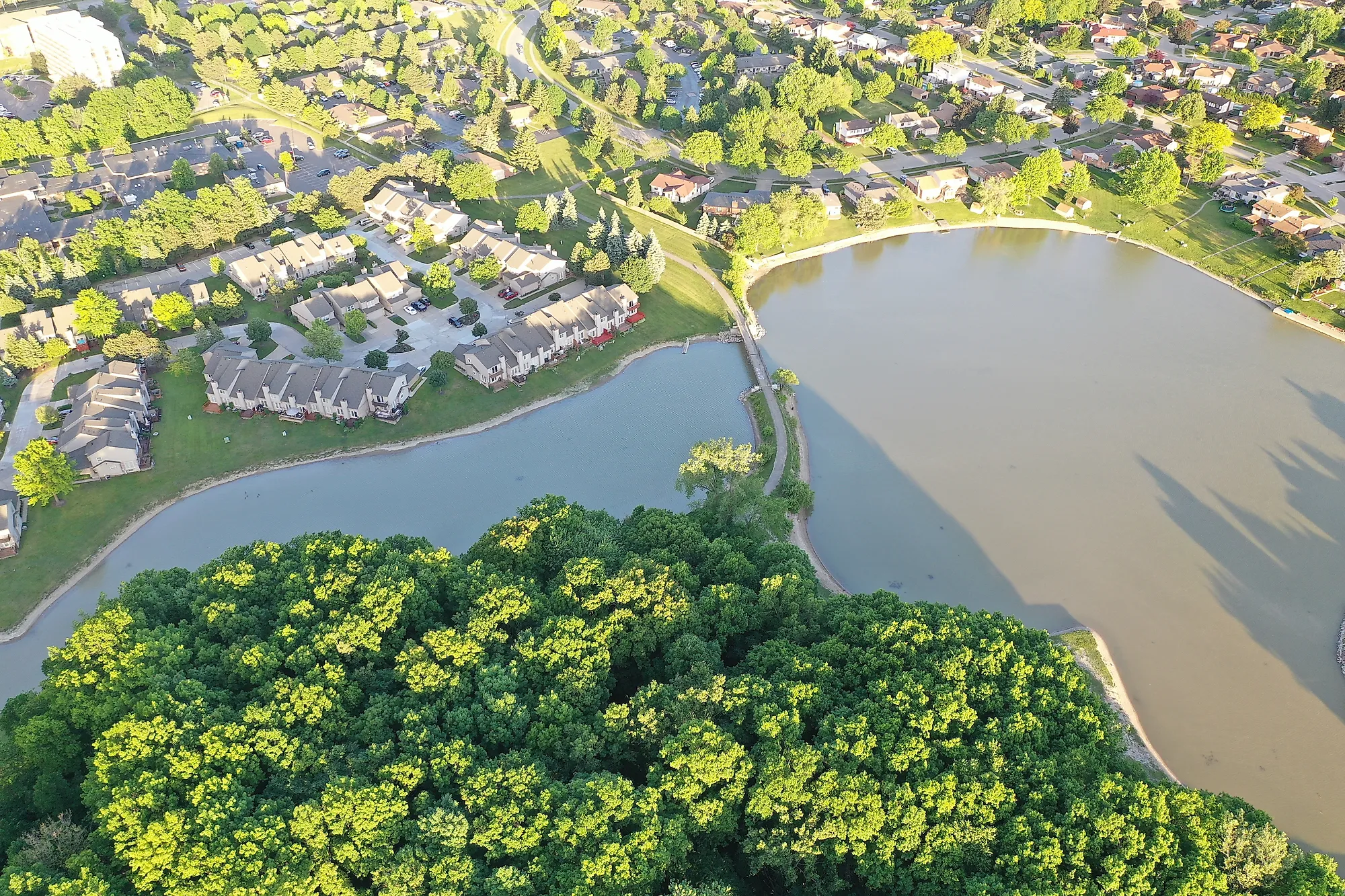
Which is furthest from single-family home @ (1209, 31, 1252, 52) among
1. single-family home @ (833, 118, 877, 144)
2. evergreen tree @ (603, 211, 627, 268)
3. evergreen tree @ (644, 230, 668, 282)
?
evergreen tree @ (603, 211, 627, 268)

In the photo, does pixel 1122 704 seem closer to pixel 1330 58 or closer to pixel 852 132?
pixel 852 132

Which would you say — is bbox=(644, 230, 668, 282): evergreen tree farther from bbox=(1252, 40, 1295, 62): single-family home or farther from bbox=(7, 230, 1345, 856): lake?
bbox=(1252, 40, 1295, 62): single-family home

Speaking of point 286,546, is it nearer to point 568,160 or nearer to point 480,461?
point 480,461

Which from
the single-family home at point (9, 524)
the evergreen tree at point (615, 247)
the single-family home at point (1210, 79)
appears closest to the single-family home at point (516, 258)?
the evergreen tree at point (615, 247)

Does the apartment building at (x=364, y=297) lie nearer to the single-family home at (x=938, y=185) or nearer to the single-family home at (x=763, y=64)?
the single-family home at (x=938, y=185)

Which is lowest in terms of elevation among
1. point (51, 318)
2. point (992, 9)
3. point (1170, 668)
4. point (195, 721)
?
point (51, 318)

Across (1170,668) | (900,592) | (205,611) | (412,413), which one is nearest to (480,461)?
(412,413)

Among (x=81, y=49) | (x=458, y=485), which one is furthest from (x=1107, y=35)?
(x=81, y=49)
